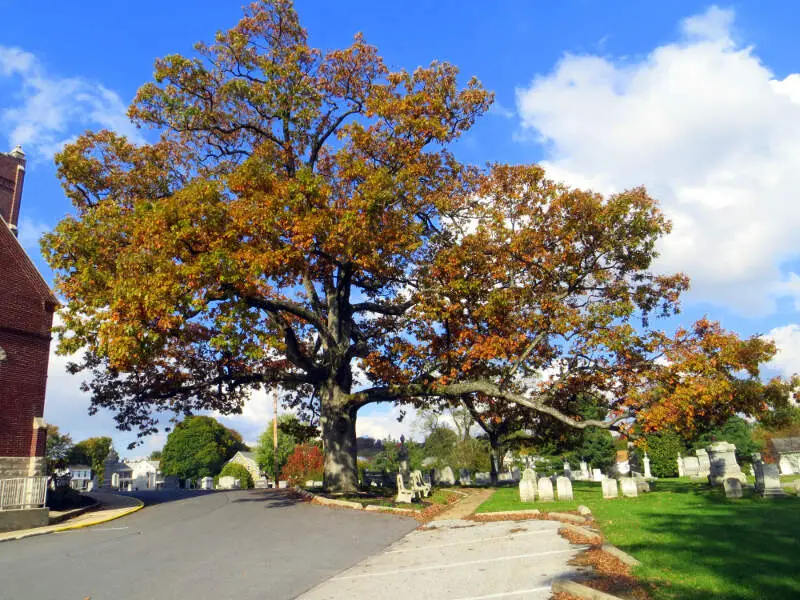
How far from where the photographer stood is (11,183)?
29.8m

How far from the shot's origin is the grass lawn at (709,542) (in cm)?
652

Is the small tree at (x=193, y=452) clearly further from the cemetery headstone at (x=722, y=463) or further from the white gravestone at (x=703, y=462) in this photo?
the cemetery headstone at (x=722, y=463)

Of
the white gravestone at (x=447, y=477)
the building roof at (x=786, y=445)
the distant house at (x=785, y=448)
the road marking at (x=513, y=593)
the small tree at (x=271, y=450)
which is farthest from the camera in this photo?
the small tree at (x=271, y=450)

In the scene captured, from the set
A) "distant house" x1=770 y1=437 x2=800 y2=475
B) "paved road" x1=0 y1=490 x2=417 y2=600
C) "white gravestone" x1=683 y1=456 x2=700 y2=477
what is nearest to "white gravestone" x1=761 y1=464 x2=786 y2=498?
"paved road" x1=0 y1=490 x2=417 y2=600

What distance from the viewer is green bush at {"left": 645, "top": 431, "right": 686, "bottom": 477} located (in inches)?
1693

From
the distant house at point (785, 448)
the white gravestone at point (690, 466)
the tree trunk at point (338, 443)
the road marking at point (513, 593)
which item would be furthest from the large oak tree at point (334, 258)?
the distant house at point (785, 448)

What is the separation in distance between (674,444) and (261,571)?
→ 4160 cm

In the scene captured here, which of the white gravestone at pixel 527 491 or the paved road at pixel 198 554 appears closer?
the paved road at pixel 198 554

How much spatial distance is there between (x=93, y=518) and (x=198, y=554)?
7.85 meters

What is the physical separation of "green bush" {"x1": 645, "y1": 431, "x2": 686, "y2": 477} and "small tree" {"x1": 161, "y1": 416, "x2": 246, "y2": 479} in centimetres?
5863

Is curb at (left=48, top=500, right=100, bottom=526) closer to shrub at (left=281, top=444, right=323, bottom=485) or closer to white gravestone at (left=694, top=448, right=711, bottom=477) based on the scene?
shrub at (left=281, top=444, right=323, bottom=485)

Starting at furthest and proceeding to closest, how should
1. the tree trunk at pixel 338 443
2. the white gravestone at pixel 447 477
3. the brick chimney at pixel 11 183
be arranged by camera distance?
1. the white gravestone at pixel 447 477
2. the brick chimney at pixel 11 183
3. the tree trunk at pixel 338 443

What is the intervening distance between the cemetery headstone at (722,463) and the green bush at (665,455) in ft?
77.0

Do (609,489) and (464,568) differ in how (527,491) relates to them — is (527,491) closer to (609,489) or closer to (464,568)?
(609,489)
